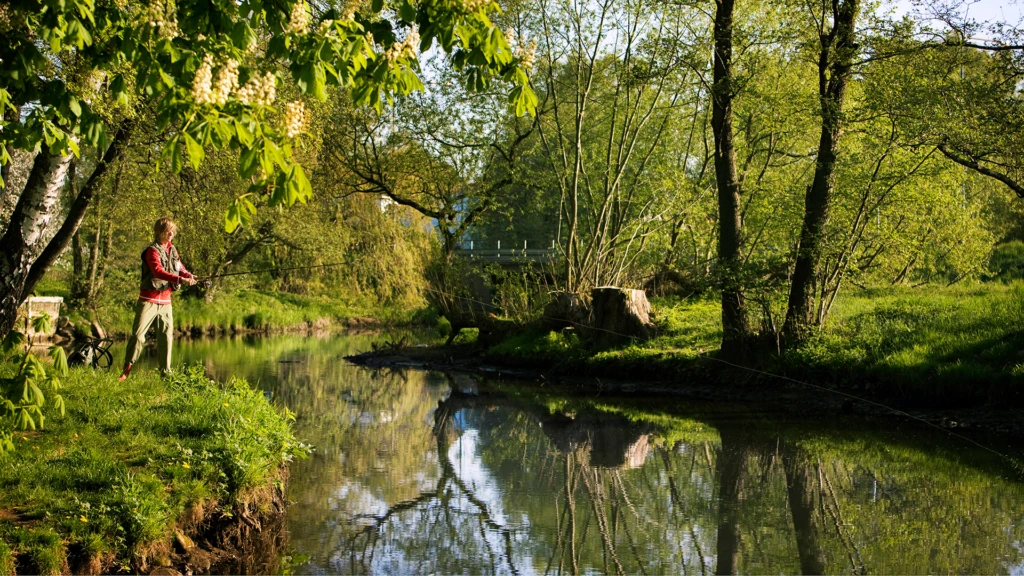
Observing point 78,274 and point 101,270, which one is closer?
point 101,270

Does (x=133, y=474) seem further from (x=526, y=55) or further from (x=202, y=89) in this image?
(x=526, y=55)

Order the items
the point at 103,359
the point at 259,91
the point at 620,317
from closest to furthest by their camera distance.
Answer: the point at 259,91 < the point at 620,317 < the point at 103,359

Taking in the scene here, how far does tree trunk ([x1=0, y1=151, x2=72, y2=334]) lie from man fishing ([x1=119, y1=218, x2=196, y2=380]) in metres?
1.52

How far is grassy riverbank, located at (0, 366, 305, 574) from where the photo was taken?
5.39 m

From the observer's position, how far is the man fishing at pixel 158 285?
32.6 ft

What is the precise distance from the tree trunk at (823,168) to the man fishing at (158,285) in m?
9.10

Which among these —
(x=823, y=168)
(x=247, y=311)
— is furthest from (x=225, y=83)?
(x=247, y=311)

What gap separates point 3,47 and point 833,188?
39.3 ft

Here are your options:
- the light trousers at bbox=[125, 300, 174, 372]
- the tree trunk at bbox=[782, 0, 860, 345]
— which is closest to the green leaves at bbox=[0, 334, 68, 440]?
the light trousers at bbox=[125, 300, 174, 372]

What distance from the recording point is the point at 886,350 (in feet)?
43.7

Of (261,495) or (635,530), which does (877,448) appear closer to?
(635,530)

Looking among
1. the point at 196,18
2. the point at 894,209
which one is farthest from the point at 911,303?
the point at 196,18

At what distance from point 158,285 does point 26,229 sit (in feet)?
5.90

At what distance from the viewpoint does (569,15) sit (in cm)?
1870
